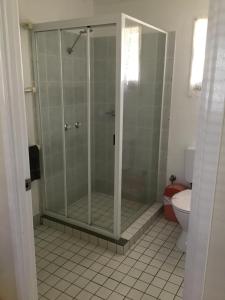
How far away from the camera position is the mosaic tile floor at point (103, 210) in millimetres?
2463

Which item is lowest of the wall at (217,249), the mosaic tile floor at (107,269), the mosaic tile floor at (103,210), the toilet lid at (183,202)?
the mosaic tile floor at (107,269)

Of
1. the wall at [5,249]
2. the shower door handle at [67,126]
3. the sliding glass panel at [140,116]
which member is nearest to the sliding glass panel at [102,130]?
the sliding glass panel at [140,116]

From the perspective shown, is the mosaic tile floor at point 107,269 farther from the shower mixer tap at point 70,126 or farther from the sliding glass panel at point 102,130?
the shower mixer tap at point 70,126

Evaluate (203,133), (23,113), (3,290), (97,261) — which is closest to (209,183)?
(203,133)

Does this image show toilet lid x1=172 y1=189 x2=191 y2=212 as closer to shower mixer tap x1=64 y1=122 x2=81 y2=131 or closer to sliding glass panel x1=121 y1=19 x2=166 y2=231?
sliding glass panel x1=121 y1=19 x2=166 y2=231

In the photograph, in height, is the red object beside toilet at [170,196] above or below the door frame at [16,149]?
below

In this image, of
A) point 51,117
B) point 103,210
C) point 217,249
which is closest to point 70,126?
point 51,117

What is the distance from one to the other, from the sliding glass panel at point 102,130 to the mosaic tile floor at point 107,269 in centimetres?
32

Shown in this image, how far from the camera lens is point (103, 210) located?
8.36ft

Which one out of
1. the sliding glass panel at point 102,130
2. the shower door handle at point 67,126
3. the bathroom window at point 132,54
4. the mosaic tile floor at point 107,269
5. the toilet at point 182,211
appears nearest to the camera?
the mosaic tile floor at point 107,269

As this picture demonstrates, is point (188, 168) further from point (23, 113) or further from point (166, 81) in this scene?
point (23, 113)

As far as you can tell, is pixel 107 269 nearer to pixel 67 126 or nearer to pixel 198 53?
pixel 67 126

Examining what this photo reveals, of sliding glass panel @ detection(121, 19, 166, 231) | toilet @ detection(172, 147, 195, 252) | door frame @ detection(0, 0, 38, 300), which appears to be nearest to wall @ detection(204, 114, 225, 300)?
door frame @ detection(0, 0, 38, 300)

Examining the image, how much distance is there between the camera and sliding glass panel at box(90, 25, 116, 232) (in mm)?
2381
